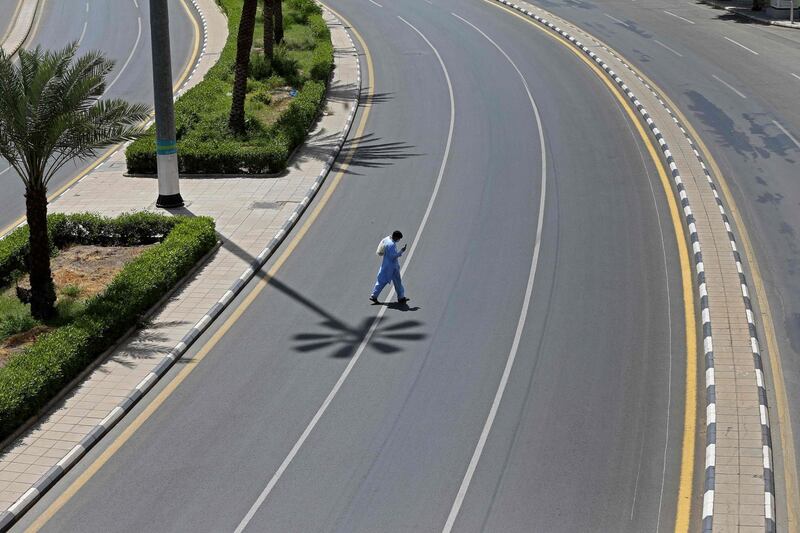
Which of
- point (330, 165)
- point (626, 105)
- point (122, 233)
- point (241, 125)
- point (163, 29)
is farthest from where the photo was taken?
point (626, 105)

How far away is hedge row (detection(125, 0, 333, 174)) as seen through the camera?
2853cm

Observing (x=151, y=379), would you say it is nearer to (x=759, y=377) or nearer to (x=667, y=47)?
(x=759, y=377)

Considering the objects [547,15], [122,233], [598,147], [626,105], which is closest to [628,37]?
[547,15]

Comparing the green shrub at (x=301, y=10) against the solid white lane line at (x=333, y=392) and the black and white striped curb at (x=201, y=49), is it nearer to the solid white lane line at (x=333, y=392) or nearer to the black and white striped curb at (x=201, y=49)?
the black and white striped curb at (x=201, y=49)

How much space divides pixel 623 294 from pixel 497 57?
2253 centimetres

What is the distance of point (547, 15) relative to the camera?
48.0m

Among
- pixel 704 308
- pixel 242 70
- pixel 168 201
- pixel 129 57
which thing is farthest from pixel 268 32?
pixel 704 308

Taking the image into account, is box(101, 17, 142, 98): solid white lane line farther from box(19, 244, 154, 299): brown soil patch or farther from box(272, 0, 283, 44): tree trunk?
box(19, 244, 154, 299): brown soil patch

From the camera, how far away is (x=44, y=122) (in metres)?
18.7

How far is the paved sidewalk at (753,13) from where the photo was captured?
149ft

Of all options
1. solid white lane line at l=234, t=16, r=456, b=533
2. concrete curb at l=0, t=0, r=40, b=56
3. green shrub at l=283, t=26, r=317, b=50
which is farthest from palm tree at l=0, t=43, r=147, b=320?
concrete curb at l=0, t=0, r=40, b=56

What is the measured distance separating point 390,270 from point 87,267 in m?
7.14

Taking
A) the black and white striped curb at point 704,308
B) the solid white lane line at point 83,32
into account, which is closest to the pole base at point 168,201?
the black and white striped curb at point 704,308

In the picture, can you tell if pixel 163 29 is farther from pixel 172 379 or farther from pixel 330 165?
pixel 172 379
